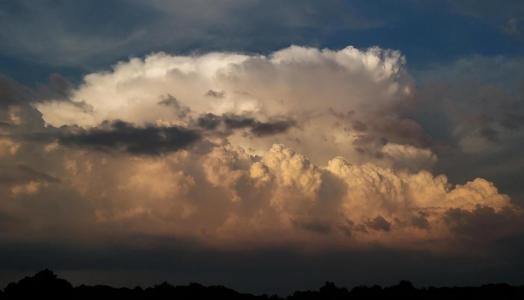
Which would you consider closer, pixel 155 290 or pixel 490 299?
pixel 490 299

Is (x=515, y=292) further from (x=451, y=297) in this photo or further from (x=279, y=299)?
(x=279, y=299)

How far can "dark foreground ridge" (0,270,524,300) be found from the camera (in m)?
131

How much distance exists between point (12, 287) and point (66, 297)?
31.9ft

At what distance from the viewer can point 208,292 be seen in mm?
143750

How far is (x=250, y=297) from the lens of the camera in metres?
144

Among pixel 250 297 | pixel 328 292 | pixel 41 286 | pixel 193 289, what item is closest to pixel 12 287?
pixel 41 286

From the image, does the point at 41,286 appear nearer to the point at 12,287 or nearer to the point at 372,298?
the point at 12,287

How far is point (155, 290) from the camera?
14200cm

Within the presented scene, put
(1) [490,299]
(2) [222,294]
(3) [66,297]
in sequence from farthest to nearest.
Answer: (2) [222,294], (3) [66,297], (1) [490,299]

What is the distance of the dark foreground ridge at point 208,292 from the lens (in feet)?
431

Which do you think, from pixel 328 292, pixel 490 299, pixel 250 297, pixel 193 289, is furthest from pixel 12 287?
pixel 490 299

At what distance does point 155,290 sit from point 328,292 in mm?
32183

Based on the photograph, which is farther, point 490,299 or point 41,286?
point 41,286

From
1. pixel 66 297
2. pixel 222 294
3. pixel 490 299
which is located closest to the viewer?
pixel 490 299
